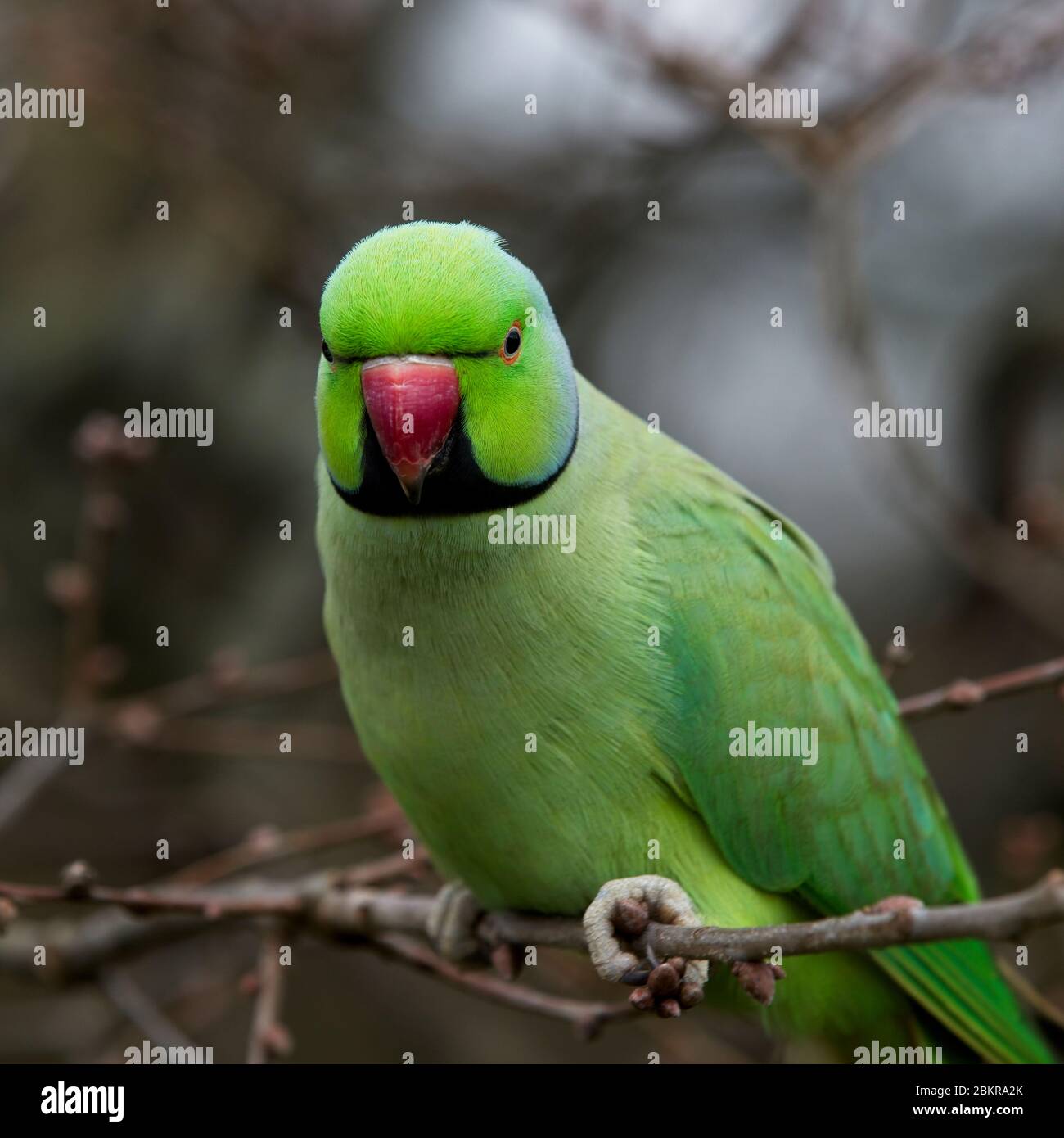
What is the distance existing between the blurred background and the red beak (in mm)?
2487

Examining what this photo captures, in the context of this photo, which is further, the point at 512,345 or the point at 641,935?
the point at 512,345

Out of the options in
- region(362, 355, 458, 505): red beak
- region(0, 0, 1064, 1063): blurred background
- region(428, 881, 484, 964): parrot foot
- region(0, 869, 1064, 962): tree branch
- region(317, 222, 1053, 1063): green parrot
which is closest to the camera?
region(0, 869, 1064, 962): tree branch

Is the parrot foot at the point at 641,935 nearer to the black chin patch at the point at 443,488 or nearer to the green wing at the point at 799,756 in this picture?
the green wing at the point at 799,756

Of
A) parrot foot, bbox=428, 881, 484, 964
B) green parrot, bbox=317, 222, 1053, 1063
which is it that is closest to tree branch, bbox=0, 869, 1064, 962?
parrot foot, bbox=428, 881, 484, 964

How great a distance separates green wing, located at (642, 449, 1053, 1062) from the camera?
339 centimetres

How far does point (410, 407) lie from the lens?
281cm

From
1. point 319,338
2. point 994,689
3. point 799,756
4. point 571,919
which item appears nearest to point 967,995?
point 799,756

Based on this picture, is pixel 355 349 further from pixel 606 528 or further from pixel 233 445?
pixel 233 445

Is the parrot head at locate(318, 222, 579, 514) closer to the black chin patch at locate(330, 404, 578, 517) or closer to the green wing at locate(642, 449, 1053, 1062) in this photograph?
the black chin patch at locate(330, 404, 578, 517)

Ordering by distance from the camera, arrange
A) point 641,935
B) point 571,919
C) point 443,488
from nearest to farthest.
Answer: point 641,935
point 443,488
point 571,919

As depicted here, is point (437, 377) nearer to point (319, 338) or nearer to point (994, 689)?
point (994, 689)

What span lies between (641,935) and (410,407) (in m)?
1.18

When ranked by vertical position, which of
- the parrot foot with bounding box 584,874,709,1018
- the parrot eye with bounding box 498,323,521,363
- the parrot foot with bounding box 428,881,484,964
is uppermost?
the parrot eye with bounding box 498,323,521,363
